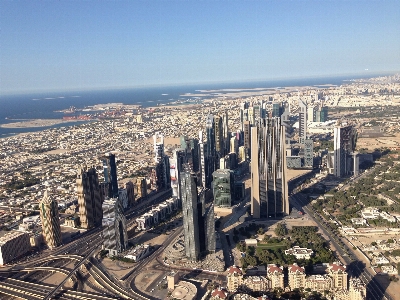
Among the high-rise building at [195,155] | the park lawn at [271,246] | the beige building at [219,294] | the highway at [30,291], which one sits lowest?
the highway at [30,291]

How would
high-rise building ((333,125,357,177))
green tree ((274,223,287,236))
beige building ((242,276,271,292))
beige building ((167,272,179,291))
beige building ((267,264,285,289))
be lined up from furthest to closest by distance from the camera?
high-rise building ((333,125,357,177)), green tree ((274,223,287,236)), beige building ((167,272,179,291)), beige building ((267,264,285,289)), beige building ((242,276,271,292))

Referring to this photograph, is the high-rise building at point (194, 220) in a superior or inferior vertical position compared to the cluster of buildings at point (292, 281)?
superior

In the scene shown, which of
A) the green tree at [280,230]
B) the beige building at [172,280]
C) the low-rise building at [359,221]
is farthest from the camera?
the low-rise building at [359,221]

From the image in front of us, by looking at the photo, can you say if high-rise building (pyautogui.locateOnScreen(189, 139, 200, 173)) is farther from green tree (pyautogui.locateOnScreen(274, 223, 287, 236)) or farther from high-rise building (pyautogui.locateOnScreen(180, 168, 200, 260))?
high-rise building (pyautogui.locateOnScreen(180, 168, 200, 260))

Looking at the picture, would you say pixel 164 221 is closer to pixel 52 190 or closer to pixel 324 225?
pixel 324 225

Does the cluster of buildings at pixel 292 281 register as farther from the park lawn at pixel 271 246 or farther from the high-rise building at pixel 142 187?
the high-rise building at pixel 142 187

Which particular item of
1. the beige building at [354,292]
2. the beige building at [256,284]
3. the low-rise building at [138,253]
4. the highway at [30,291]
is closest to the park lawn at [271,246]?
the beige building at [256,284]

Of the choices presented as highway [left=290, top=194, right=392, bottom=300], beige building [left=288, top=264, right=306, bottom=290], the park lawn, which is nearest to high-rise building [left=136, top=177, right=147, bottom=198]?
the park lawn
